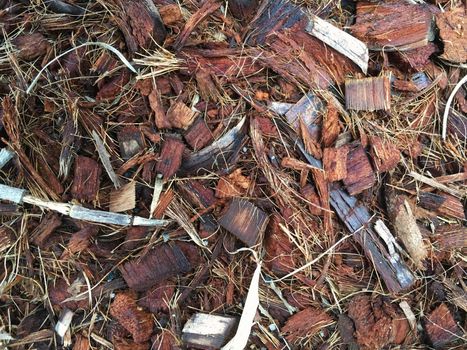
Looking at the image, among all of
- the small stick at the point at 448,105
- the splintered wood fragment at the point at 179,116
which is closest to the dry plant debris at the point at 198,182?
the splintered wood fragment at the point at 179,116

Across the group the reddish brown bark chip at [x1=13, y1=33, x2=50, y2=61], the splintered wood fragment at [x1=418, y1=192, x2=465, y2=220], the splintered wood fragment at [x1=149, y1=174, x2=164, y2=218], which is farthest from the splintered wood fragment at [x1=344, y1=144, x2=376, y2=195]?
the reddish brown bark chip at [x1=13, y1=33, x2=50, y2=61]

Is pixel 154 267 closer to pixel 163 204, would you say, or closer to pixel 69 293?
pixel 163 204

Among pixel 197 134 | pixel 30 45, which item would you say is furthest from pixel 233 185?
pixel 30 45

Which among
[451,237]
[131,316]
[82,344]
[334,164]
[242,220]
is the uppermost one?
[334,164]

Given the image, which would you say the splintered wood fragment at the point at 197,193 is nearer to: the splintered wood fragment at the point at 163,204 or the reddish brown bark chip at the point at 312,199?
the splintered wood fragment at the point at 163,204

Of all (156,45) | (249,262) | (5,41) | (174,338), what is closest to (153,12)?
(156,45)

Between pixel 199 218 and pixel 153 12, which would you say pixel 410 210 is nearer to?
pixel 199 218
